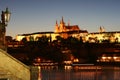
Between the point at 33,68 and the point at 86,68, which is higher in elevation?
the point at 33,68

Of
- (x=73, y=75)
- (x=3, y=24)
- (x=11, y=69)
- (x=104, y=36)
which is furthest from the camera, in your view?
(x=104, y=36)

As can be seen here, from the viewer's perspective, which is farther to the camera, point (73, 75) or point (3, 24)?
point (73, 75)

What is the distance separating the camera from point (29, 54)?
366 ft

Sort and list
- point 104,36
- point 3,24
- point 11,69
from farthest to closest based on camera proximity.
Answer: point 104,36, point 3,24, point 11,69

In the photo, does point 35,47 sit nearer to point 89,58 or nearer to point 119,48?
point 89,58

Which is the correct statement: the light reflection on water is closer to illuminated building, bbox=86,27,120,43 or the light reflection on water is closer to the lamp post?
the lamp post

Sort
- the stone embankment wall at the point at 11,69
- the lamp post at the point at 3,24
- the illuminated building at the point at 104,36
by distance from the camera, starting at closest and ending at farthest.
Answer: the stone embankment wall at the point at 11,69, the lamp post at the point at 3,24, the illuminated building at the point at 104,36

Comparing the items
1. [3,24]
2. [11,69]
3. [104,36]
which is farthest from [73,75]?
[104,36]

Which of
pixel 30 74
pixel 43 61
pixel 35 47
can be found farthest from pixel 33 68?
pixel 35 47

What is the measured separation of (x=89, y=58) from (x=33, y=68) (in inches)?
3952

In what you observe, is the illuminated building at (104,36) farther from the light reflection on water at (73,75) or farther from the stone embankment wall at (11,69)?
the stone embankment wall at (11,69)

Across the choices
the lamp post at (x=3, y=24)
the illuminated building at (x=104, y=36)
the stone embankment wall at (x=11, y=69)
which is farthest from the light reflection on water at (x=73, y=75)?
the illuminated building at (x=104, y=36)

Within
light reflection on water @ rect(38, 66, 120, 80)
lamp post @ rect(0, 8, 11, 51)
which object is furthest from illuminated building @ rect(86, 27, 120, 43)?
lamp post @ rect(0, 8, 11, 51)

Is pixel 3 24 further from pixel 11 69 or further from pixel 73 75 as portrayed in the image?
pixel 73 75
